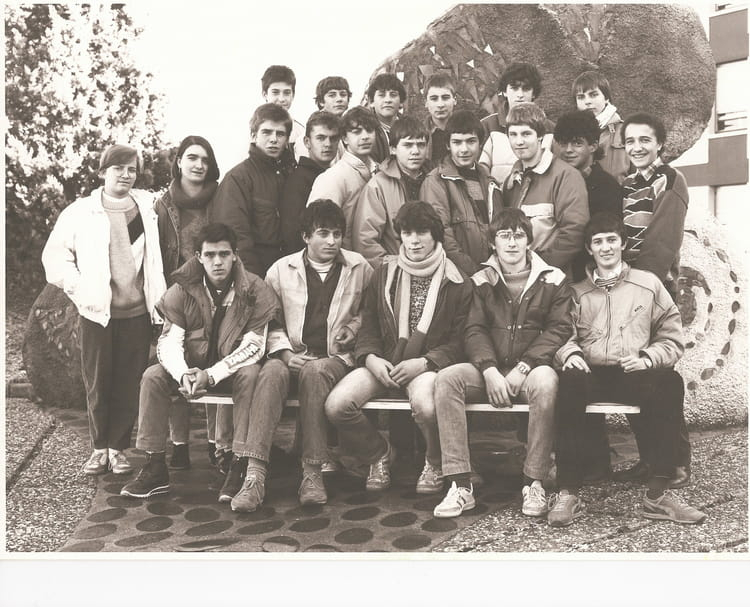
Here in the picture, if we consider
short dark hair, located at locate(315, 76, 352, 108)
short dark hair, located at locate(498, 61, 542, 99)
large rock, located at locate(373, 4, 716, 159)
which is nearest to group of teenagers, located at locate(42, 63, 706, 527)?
short dark hair, located at locate(315, 76, 352, 108)

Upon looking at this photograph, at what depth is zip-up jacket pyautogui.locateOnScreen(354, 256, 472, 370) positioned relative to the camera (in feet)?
10.7

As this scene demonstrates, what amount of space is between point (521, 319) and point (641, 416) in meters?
0.64

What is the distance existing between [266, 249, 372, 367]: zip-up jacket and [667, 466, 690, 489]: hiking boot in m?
1.48

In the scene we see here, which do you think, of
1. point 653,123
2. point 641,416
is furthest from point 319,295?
point 653,123

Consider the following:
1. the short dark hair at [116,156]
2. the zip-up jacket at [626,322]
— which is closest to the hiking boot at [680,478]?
the zip-up jacket at [626,322]

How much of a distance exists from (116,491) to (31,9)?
7.76 ft

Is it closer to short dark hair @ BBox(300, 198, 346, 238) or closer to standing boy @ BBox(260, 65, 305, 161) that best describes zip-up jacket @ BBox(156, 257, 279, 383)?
short dark hair @ BBox(300, 198, 346, 238)

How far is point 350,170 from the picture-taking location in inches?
143

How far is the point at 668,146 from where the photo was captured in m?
4.33

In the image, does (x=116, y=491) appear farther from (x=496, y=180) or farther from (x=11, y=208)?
(x=496, y=180)

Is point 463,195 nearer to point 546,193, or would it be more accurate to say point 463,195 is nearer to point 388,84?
point 546,193

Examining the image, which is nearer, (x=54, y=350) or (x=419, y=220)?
(x=419, y=220)

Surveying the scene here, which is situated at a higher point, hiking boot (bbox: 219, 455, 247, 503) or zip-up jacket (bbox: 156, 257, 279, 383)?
zip-up jacket (bbox: 156, 257, 279, 383)

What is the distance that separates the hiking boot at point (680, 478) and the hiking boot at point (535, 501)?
0.57 m
